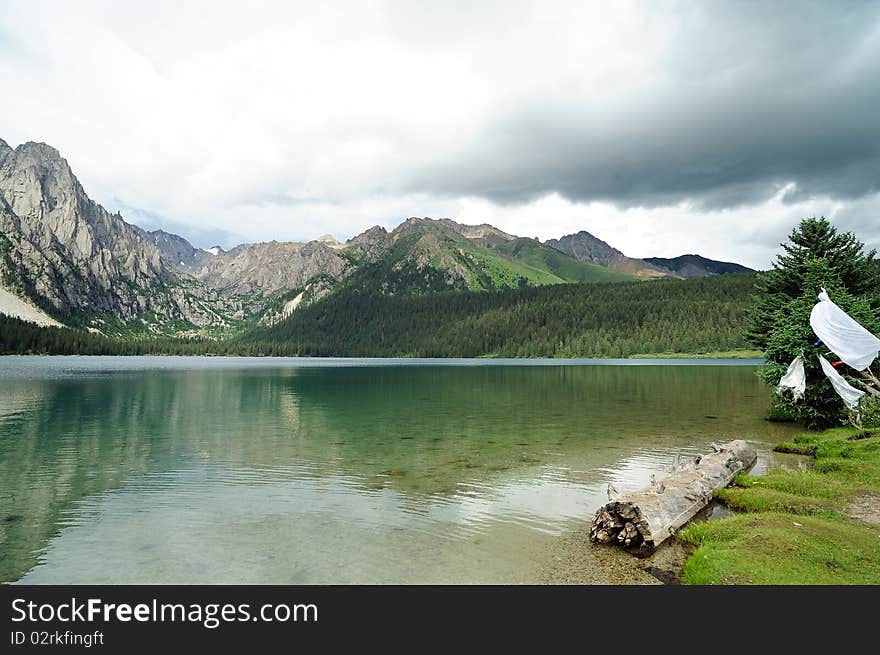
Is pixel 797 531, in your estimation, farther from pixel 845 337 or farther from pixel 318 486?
Answer: pixel 318 486

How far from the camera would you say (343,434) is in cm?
4156

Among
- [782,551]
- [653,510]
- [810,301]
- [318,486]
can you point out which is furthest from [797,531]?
[810,301]

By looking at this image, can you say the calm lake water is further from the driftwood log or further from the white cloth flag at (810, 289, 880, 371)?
the white cloth flag at (810, 289, 880, 371)

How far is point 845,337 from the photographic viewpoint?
2247 cm

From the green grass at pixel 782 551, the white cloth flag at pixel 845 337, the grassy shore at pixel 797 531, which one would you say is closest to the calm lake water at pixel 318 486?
the green grass at pixel 782 551

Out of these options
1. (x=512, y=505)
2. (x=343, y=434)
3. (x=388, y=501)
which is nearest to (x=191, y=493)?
(x=388, y=501)

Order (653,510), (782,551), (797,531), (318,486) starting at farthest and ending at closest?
(318,486) < (653,510) < (797,531) < (782,551)

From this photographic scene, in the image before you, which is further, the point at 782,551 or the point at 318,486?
the point at 318,486

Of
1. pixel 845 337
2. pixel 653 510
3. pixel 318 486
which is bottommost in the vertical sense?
pixel 318 486

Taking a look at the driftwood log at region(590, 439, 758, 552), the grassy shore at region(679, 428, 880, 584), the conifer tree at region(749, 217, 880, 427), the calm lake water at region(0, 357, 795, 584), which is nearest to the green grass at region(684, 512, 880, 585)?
the grassy shore at region(679, 428, 880, 584)

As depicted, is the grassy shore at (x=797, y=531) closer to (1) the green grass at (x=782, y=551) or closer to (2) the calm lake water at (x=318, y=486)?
(1) the green grass at (x=782, y=551)

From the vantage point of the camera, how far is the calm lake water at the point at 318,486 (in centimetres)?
1562

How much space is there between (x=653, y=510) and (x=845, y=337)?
A: 13213 millimetres
